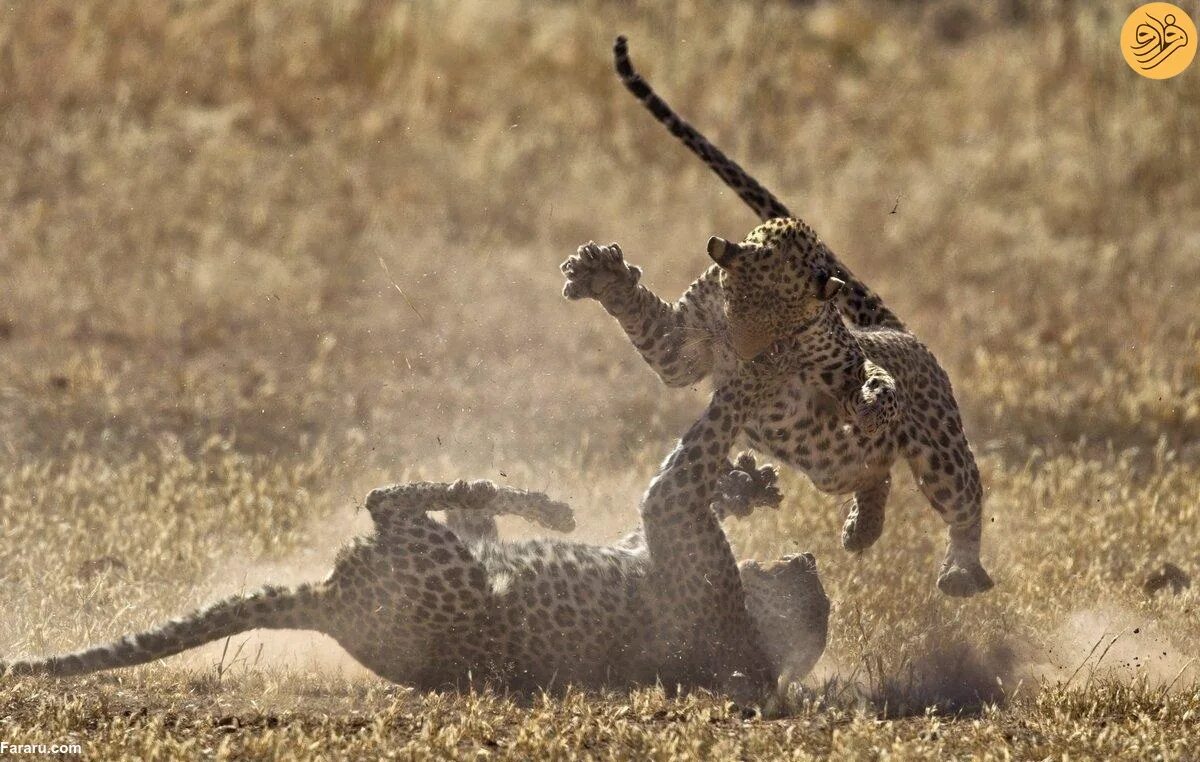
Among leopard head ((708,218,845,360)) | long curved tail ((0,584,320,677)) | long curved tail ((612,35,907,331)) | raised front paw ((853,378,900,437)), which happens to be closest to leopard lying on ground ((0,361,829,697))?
long curved tail ((0,584,320,677))

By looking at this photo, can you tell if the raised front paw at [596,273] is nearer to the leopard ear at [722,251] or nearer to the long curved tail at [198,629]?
the leopard ear at [722,251]

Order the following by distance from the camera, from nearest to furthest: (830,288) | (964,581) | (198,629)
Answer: (198,629), (830,288), (964,581)

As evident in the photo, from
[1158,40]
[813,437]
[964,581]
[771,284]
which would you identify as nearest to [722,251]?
[771,284]

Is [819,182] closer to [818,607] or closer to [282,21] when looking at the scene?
[282,21]

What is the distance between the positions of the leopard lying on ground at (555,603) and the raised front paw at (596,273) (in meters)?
0.63

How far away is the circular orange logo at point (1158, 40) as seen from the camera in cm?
1608

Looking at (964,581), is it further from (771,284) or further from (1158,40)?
(1158,40)

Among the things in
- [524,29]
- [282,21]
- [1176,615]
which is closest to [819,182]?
[524,29]

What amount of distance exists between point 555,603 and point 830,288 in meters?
1.58

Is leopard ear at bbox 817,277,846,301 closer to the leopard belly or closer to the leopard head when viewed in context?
the leopard head

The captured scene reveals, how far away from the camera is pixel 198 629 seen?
21.7ft

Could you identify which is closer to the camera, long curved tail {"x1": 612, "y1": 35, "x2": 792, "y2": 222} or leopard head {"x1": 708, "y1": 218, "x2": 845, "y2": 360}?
leopard head {"x1": 708, "y1": 218, "x2": 845, "y2": 360}

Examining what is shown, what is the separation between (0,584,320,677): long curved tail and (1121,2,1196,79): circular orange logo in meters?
11.6

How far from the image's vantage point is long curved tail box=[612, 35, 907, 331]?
7.91m
